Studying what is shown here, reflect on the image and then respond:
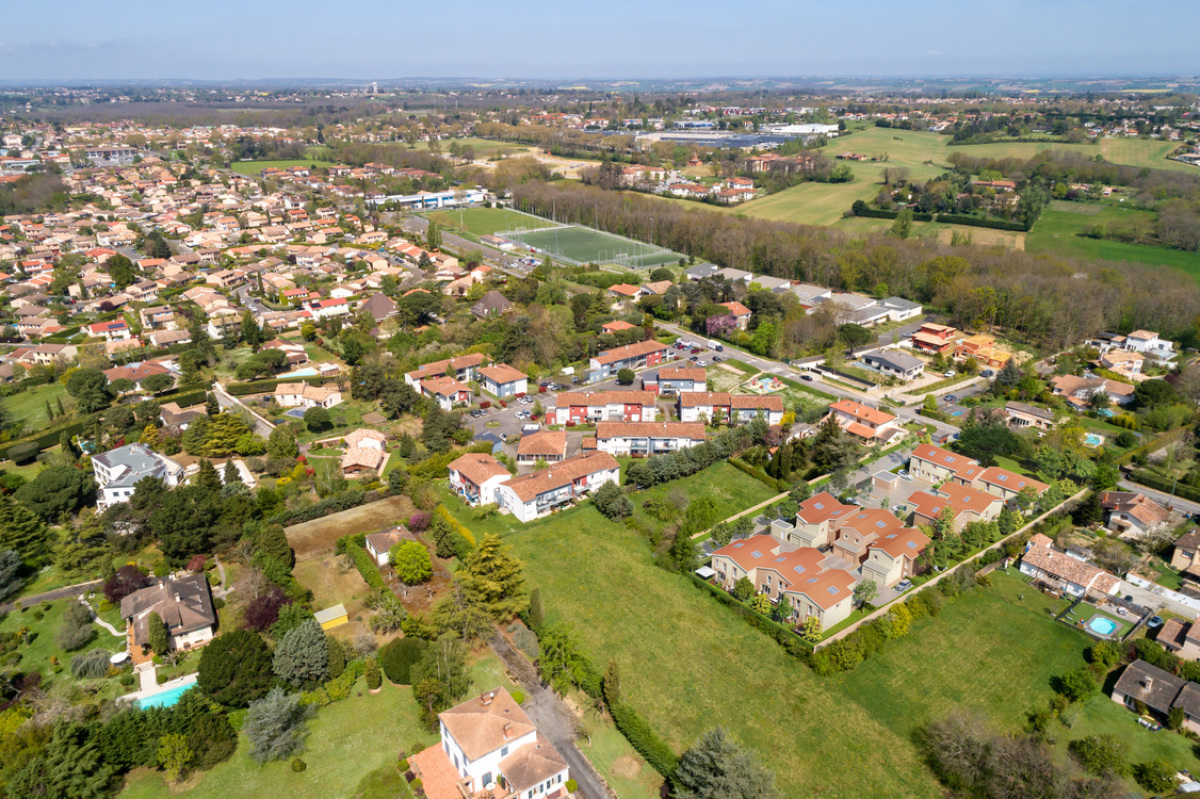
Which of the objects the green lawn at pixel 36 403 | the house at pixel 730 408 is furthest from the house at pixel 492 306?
the green lawn at pixel 36 403

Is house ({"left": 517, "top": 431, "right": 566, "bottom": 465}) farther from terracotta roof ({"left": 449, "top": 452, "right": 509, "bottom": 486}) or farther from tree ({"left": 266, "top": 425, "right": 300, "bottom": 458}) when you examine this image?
tree ({"left": 266, "top": 425, "right": 300, "bottom": 458})

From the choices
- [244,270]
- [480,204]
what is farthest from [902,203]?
[244,270]

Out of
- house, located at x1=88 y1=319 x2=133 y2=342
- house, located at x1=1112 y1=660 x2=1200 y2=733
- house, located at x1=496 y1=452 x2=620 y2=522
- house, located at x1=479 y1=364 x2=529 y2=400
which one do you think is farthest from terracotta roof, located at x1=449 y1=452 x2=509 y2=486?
house, located at x1=88 y1=319 x2=133 y2=342

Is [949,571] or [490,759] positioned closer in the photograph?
[490,759]

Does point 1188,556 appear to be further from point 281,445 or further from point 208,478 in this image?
point 208,478

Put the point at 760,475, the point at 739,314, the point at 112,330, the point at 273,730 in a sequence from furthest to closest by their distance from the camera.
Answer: the point at 739,314 → the point at 112,330 → the point at 760,475 → the point at 273,730

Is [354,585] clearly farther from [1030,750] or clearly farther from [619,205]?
[619,205]

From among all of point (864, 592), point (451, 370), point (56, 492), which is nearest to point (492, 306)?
point (451, 370)

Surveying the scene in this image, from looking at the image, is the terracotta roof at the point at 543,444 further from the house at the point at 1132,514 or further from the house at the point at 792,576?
the house at the point at 1132,514
